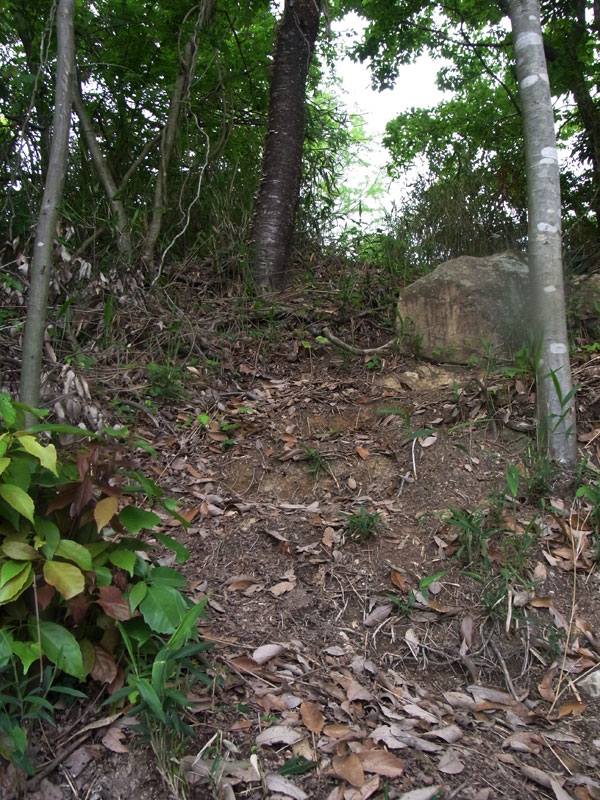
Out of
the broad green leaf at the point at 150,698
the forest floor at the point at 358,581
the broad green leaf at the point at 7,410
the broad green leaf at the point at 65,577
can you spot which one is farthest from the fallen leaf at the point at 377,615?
the broad green leaf at the point at 7,410

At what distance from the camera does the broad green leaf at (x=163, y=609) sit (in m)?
1.76

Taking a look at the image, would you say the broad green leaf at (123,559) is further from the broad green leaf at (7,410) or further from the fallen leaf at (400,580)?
the fallen leaf at (400,580)

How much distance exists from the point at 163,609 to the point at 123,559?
195 millimetres

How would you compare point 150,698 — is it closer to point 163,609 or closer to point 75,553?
point 163,609

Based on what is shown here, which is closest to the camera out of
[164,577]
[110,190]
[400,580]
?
[164,577]

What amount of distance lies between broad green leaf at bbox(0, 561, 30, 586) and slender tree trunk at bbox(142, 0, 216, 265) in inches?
139

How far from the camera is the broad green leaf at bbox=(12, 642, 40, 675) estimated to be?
1.60 m

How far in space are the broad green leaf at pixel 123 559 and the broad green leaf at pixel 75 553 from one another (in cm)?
10

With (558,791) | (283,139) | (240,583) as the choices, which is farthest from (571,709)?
(283,139)

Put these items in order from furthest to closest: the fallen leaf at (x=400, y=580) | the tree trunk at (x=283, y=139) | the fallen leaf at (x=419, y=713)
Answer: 1. the tree trunk at (x=283, y=139)
2. the fallen leaf at (x=400, y=580)
3. the fallen leaf at (x=419, y=713)

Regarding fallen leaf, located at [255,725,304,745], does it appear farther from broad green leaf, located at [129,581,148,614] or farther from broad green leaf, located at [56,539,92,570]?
broad green leaf, located at [56,539,92,570]

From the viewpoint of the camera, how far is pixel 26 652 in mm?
1626

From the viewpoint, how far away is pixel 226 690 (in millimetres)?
1992

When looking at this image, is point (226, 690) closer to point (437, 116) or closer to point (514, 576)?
point (514, 576)
